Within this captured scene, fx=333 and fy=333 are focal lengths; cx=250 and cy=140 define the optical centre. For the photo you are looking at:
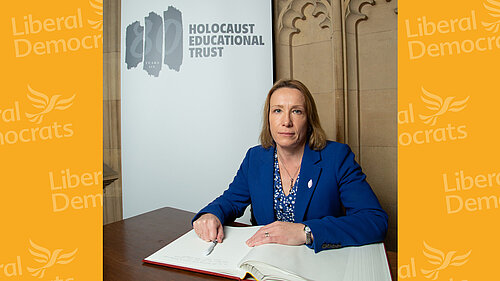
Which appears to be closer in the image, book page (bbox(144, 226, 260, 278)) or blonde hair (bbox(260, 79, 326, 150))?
book page (bbox(144, 226, 260, 278))

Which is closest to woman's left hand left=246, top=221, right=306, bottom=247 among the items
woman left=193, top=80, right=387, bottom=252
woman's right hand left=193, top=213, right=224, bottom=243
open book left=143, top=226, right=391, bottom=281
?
open book left=143, top=226, right=391, bottom=281

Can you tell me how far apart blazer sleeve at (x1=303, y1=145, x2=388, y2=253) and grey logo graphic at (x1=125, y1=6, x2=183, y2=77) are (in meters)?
1.84

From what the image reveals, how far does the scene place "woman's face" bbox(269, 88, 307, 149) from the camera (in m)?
1.57

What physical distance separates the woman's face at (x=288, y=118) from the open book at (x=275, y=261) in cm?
59

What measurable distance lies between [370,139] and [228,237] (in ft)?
5.88

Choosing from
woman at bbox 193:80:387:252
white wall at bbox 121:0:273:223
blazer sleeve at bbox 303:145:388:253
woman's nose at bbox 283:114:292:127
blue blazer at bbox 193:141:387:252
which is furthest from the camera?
white wall at bbox 121:0:273:223
